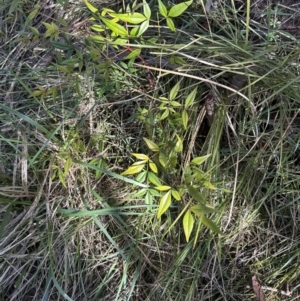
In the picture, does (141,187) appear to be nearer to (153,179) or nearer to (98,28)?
(153,179)

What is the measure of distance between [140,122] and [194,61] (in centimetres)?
24

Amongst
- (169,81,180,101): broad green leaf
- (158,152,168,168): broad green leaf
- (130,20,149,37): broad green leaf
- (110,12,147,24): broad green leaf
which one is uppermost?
(110,12,147,24): broad green leaf

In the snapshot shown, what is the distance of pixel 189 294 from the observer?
116 centimetres

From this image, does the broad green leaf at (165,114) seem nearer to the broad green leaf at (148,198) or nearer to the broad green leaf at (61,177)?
the broad green leaf at (148,198)

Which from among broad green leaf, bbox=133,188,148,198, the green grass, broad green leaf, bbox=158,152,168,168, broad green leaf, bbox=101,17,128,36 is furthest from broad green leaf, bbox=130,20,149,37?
broad green leaf, bbox=133,188,148,198

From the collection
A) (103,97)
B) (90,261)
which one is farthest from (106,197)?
(103,97)

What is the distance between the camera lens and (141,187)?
3.93 ft

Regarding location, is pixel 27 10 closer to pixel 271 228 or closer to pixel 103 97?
pixel 103 97

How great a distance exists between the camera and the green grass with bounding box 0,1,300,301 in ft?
3.86

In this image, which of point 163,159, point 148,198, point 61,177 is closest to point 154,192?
point 148,198

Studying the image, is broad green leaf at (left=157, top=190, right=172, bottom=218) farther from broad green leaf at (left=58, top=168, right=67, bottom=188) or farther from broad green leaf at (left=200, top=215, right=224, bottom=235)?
broad green leaf at (left=58, top=168, right=67, bottom=188)

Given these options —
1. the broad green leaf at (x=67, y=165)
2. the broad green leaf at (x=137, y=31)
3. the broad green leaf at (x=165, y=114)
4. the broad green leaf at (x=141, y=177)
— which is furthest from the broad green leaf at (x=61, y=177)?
the broad green leaf at (x=137, y=31)

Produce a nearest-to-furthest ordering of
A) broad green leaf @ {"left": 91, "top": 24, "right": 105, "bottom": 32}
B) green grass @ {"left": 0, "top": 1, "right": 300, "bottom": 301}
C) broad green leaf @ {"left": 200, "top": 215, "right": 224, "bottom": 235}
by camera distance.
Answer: broad green leaf @ {"left": 200, "top": 215, "right": 224, "bottom": 235}, broad green leaf @ {"left": 91, "top": 24, "right": 105, "bottom": 32}, green grass @ {"left": 0, "top": 1, "right": 300, "bottom": 301}

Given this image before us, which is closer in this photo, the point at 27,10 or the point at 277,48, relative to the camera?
the point at 277,48
